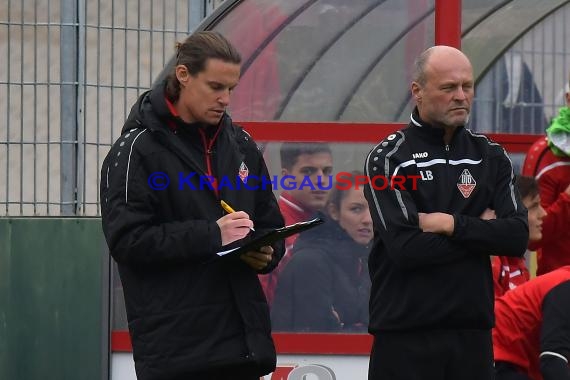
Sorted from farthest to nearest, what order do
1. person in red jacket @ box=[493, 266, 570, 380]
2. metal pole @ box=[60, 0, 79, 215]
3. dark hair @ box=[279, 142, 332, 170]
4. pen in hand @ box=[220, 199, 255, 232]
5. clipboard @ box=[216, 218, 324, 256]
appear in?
metal pole @ box=[60, 0, 79, 215] → dark hair @ box=[279, 142, 332, 170] → person in red jacket @ box=[493, 266, 570, 380] → pen in hand @ box=[220, 199, 255, 232] → clipboard @ box=[216, 218, 324, 256]

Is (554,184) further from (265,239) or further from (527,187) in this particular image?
(265,239)

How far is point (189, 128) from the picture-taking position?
169 inches

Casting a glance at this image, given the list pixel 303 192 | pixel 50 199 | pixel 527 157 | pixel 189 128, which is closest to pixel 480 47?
pixel 527 157

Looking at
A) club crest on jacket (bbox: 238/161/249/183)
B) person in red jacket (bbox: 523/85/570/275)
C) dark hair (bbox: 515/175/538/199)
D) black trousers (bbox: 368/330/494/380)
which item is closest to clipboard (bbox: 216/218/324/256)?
club crest on jacket (bbox: 238/161/249/183)

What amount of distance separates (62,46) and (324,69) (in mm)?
1791

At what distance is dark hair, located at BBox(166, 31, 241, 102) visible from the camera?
14.1 feet

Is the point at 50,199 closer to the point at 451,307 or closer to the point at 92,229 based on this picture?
the point at 92,229

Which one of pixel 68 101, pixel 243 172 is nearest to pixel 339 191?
pixel 68 101

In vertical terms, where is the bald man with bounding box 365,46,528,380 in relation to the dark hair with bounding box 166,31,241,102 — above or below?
below

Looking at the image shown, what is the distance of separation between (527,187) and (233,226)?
7.34ft

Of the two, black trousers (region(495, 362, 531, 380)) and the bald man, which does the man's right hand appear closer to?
the bald man

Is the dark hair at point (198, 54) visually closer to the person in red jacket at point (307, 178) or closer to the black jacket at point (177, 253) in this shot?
the black jacket at point (177, 253)

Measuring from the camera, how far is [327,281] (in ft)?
21.7

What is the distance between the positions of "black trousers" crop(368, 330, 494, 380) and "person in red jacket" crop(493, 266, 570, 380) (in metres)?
0.81
